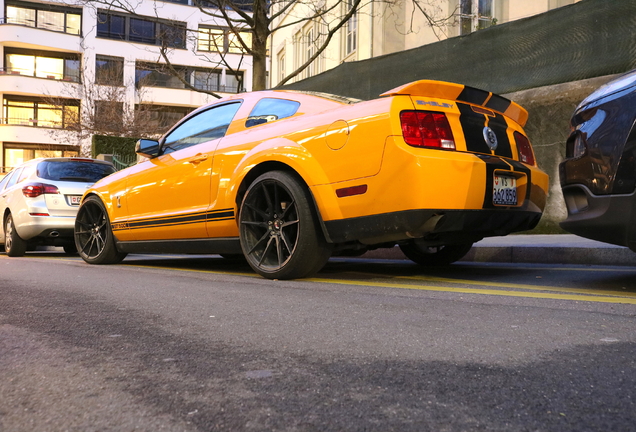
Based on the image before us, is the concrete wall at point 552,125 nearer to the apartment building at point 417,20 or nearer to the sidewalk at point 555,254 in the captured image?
the sidewalk at point 555,254

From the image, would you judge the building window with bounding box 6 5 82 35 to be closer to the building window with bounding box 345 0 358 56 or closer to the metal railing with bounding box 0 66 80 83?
the metal railing with bounding box 0 66 80 83

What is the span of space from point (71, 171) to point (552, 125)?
7177 millimetres

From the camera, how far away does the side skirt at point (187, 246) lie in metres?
5.00

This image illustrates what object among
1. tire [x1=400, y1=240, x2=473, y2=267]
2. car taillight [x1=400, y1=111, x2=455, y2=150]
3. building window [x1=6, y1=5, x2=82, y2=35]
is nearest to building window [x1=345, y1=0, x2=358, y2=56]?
tire [x1=400, y1=240, x2=473, y2=267]

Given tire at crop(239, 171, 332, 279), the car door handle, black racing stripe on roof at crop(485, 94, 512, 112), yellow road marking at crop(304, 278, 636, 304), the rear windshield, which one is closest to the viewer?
yellow road marking at crop(304, 278, 636, 304)

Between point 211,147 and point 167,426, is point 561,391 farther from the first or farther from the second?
point 211,147

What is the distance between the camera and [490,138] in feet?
13.8

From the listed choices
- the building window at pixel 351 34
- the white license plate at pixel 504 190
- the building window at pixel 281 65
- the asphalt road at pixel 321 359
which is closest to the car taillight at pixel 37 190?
the asphalt road at pixel 321 359

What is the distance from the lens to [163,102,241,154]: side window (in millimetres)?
5312

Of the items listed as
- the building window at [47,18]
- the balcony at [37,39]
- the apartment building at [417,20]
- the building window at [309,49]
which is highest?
the building window at [47,18]

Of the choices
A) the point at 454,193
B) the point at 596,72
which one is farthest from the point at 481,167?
the point at 596,72

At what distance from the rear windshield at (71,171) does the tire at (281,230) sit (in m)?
4.99

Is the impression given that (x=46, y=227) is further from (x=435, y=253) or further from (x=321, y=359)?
(x=321, y=359)

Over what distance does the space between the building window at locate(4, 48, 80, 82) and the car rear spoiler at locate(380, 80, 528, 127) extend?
1689 inches
